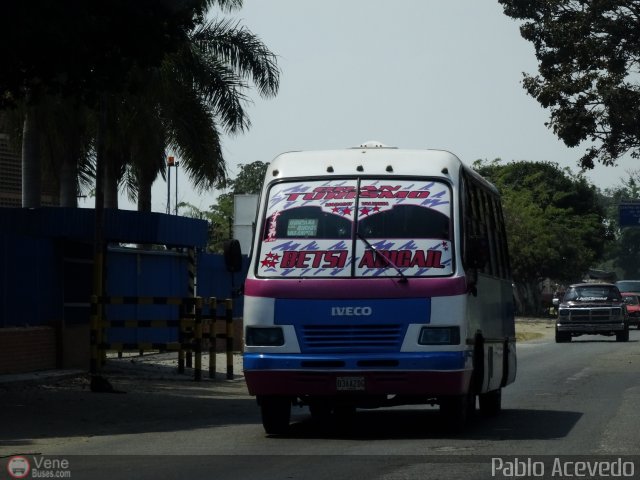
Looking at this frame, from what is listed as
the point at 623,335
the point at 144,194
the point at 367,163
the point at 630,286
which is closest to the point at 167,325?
the point at 367,163

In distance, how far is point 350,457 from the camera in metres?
12.6

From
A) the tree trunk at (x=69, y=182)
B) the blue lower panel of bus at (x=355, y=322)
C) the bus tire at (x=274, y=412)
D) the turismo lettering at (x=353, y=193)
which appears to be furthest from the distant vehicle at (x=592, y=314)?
the blue lower panel of bus at (x=355, y=322)

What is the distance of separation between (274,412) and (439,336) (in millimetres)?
1979

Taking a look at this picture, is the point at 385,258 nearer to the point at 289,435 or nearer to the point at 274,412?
the point at 274,412

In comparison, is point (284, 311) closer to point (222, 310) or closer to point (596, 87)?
point (222, 310)

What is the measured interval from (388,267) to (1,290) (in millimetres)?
9378

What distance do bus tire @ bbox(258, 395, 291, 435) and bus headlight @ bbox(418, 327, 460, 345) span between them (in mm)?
1602

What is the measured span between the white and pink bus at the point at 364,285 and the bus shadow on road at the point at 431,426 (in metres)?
0.35

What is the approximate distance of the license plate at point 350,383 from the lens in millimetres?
14188

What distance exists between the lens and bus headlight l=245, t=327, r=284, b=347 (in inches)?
567

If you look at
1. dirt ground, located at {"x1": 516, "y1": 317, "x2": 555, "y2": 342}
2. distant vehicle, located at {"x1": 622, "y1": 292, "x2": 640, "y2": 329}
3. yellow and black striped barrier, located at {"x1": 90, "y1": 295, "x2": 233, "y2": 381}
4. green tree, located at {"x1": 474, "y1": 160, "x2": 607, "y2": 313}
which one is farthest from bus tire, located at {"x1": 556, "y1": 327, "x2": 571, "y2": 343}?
green tree, located at {"x1": 474, "y1": 160, "x2": 607, "y2": 313}

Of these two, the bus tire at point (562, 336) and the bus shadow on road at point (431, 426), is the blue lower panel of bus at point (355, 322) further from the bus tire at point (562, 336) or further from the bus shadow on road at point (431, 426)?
the bus tire at point (562, 336)

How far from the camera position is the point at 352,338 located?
46.9 feet

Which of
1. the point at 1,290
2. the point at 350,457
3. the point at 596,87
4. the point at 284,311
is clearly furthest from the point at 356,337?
the point at 596,87
